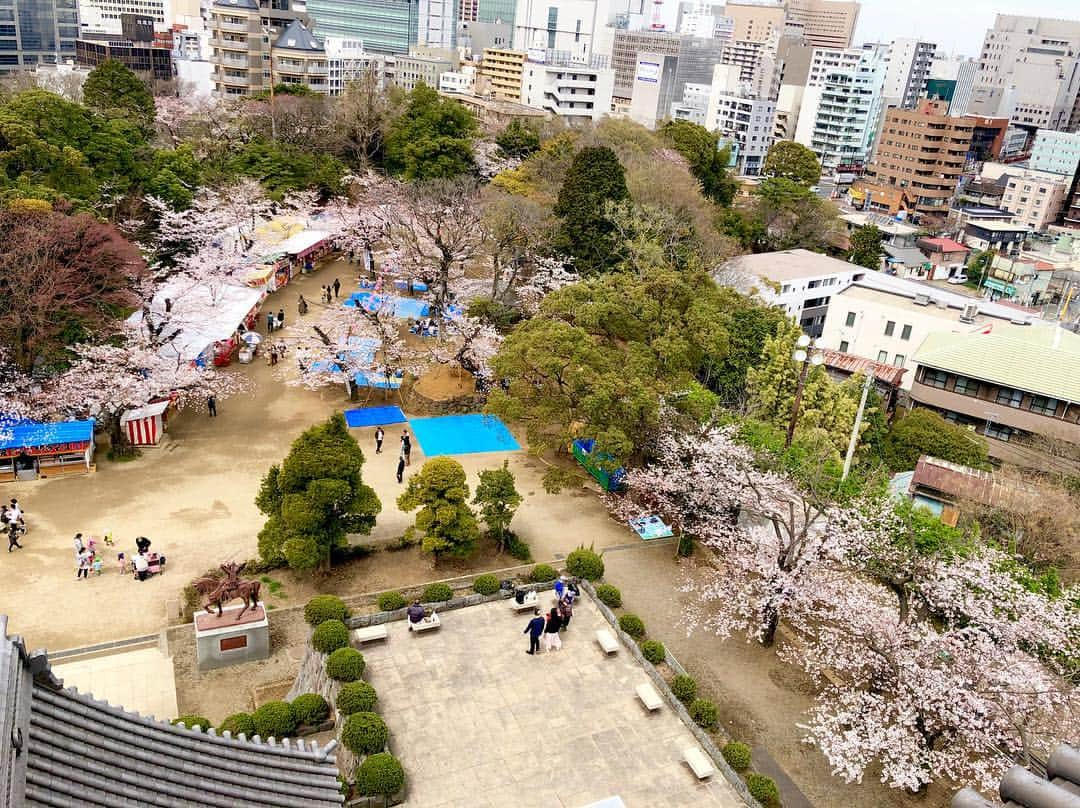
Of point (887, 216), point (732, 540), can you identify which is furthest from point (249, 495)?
point (887, 216)

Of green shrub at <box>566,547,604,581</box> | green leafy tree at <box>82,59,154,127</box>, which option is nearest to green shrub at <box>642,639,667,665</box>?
green shrub at <box>566,547,604,581</box>

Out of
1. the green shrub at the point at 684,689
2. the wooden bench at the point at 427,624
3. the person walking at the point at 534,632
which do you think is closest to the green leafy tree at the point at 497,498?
the wooden bench at the point at 427,624

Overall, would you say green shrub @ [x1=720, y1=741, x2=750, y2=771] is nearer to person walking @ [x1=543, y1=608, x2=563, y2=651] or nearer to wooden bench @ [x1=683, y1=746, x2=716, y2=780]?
wooden bench @ [x1=683, y1=746, x2=716, y2=780]

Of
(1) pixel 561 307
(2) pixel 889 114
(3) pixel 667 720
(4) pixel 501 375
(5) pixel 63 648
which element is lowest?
(5) pixel 63 648

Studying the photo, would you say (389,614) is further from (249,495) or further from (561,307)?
(561,307)

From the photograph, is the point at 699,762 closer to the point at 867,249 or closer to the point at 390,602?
the point at 390,602

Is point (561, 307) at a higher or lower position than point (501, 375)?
higher
